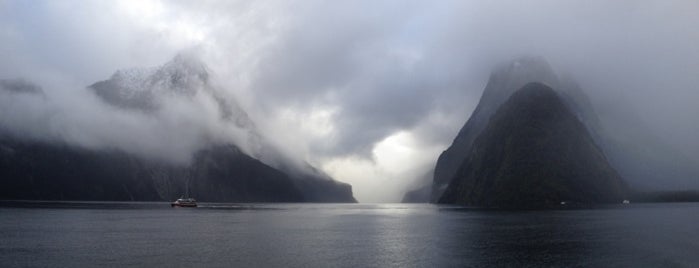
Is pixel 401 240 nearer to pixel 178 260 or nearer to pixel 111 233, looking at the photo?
pixel 178 260

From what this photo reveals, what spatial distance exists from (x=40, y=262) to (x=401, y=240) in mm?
46358

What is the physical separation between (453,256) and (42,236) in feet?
189

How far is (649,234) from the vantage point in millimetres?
82875

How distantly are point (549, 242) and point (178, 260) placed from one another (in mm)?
48147

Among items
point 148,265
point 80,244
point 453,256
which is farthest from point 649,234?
point 80,244

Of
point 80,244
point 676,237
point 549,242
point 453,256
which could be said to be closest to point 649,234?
point 676,237

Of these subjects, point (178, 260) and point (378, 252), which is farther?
point (378, 252)

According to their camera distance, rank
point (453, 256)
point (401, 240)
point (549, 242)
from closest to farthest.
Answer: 1. point (453, 256)
2. point (549, 242)
3. point (401, 240)

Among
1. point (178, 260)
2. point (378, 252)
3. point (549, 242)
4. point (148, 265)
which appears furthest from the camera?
point (549, 242)

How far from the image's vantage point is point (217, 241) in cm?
→ 7456

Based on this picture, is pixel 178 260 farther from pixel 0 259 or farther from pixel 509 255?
pixel 509 255

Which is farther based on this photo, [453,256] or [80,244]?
[80,244]

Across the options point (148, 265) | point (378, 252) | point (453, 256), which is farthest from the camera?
point (378, 252)

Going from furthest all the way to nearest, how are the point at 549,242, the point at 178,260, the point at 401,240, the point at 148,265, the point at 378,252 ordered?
1. the point at 401,240
2. the point at 549,242
3. the point at 378,252
4. the point at 178,260
5. the point at 148,265
